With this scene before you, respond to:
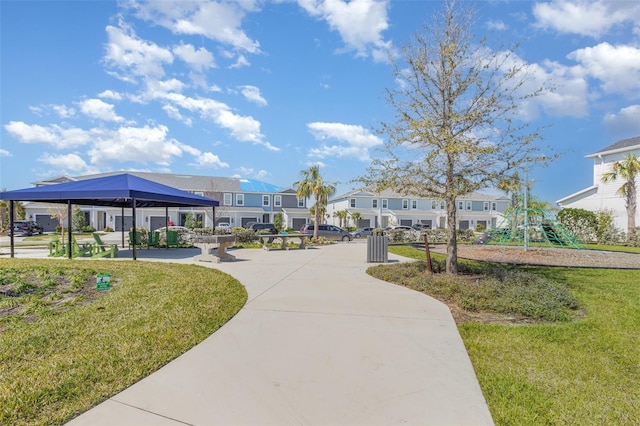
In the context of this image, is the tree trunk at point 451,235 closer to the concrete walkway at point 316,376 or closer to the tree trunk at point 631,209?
the concrete walkway at point 316,376

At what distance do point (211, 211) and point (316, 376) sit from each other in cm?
4437

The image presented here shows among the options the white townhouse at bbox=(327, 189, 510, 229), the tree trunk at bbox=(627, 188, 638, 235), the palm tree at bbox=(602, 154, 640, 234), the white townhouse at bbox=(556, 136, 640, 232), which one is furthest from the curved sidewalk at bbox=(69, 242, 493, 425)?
the white townhouse at bbox=(327, 189, 510, 229)

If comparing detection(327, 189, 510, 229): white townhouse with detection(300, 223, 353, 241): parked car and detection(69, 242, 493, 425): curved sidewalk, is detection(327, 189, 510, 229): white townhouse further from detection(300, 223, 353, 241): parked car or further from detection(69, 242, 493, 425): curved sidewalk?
detection(69, 242, 493, 425): curved sidewalk

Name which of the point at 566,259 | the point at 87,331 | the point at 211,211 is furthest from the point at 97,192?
the point at 211,211

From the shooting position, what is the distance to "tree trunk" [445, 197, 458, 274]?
8945mm

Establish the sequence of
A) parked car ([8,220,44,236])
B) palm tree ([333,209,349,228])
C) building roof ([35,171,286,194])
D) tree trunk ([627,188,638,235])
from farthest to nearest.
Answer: palm tree ([333,209,349,228])
building roof ([35,171,286,194])
parked car ([8,220,44,236])
tree trunk ([627,188,638,235])

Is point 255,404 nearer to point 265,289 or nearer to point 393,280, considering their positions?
point 265,289

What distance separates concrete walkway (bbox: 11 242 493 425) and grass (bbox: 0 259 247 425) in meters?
0.29

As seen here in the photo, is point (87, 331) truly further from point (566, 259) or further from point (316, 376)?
point (566, 259)

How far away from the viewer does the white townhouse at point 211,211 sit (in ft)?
143

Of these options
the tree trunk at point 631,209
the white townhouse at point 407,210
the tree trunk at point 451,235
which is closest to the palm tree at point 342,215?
the white townhouse at point 407,210

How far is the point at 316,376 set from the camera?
3.50m

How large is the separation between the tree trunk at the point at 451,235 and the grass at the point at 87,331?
215 inches

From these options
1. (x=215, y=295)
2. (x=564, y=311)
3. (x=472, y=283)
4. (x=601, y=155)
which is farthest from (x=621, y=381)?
(x=601, y=155)
